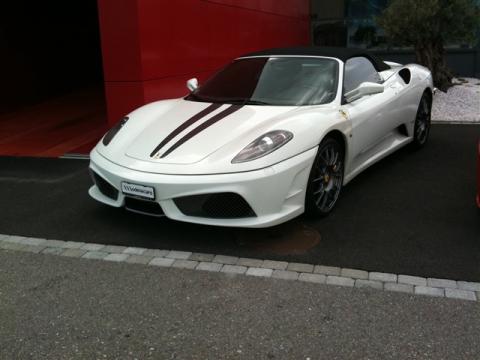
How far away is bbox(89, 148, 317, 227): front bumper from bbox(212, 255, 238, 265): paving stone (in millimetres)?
228

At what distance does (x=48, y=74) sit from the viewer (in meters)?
11.6

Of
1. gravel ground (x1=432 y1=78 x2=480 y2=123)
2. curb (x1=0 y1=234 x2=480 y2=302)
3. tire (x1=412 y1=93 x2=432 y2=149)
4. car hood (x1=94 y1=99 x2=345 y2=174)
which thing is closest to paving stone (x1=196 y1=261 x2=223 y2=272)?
curb (x1=0 y1=234 x2=480 y2=302)

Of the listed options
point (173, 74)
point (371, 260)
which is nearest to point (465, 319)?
point (371, 260)

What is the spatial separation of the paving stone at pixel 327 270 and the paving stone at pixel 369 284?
6.4 inches

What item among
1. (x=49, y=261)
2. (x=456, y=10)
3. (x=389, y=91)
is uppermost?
(x=456, y=10)

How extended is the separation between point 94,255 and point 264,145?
4.76 feet

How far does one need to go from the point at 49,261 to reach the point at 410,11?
7692 millimetres

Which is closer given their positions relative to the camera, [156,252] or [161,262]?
[161,262]

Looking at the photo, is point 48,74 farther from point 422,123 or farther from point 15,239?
point 422,123

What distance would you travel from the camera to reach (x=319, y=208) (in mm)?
4172

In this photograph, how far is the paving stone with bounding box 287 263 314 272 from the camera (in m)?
3.47

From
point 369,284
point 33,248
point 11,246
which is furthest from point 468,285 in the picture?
point 11,246

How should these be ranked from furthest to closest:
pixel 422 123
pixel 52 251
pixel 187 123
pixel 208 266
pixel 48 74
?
pixel 48 74
pixel 422 123
pixel 187 123
pixel 52 251
pixel 208 266

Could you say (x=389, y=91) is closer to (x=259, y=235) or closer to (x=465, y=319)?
(x=259, y=235)
